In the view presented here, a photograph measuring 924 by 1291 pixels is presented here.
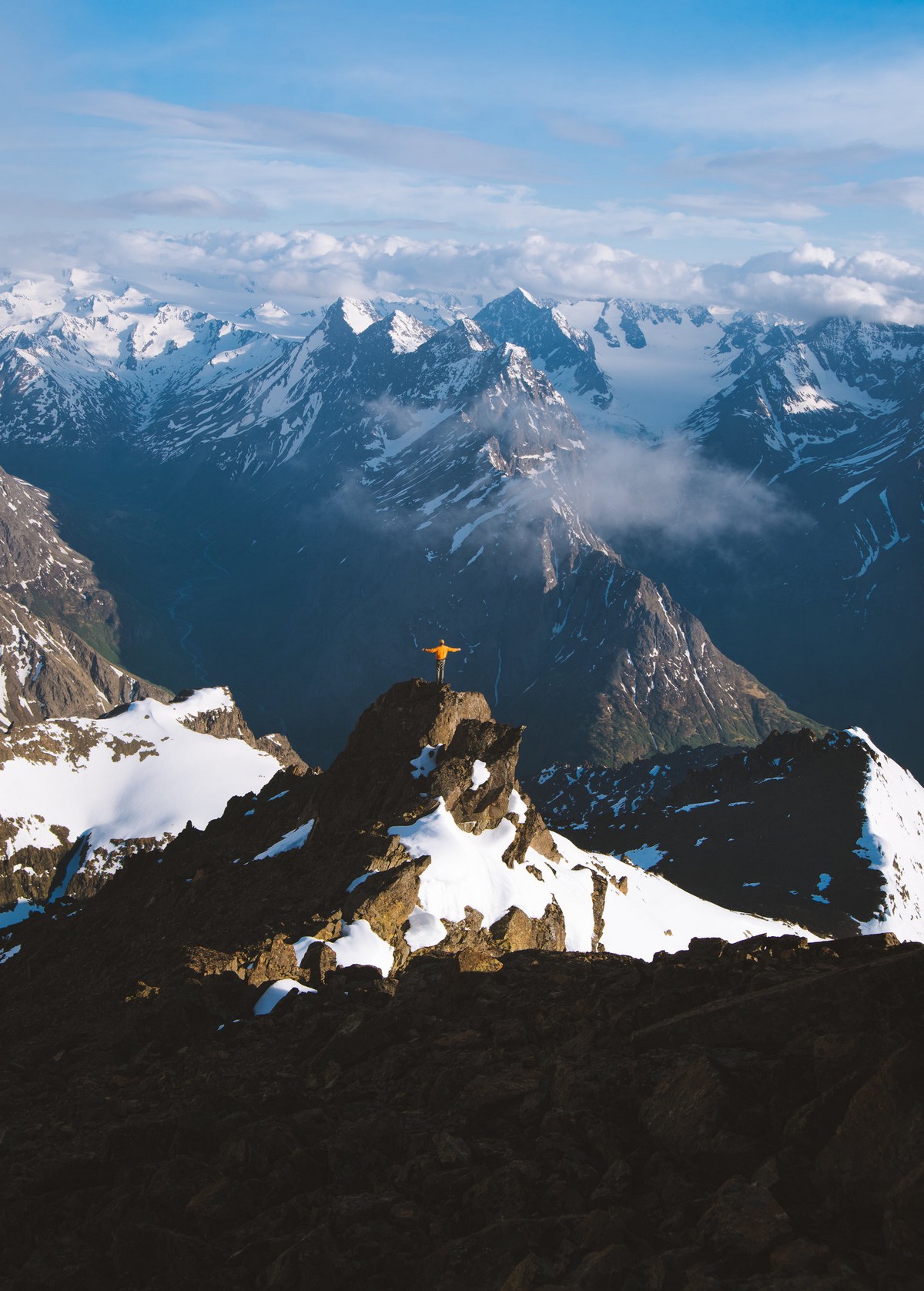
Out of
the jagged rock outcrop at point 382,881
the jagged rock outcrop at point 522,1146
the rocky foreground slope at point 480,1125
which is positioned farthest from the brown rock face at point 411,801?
the jagged rock outcrop at point 522,1146

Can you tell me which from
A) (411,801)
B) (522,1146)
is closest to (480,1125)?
(522,1146)

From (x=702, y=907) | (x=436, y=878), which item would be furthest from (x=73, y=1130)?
(x=702, y=907)

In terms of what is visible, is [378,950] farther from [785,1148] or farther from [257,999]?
[785,1148]

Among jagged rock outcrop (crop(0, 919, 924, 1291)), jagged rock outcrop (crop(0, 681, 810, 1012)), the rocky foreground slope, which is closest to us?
jagged rock outcrop (crop(0, 919, 924, 1291))

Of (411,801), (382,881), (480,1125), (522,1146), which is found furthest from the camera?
(411,801)

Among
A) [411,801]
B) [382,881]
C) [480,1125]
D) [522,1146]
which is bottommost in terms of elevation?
[411,801]

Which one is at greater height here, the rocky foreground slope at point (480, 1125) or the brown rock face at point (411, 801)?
the rocky foreground slope at point (480, 1125)

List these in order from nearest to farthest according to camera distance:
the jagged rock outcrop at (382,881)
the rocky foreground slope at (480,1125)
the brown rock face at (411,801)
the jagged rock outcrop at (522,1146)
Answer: the jagged rock outcrop at (522,1146)
the rocky foreground slope at (480,1125)
the jagged rock outcrop at (382,881)
the brown rock face at (411,801)

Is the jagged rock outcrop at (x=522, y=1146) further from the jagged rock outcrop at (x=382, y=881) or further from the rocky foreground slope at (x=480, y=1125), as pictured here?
the jagged rock outcrop at (x=382, y=881)

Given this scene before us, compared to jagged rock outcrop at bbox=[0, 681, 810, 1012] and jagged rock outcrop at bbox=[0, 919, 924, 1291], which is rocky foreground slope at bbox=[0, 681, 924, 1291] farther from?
jagged rock outcrop at bbox=[0, 681, 810, 1012]

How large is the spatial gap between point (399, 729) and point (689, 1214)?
62.9 m

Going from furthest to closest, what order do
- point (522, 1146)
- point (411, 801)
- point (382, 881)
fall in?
point (411, 801) < point (382, 881) < point (522, 1146)

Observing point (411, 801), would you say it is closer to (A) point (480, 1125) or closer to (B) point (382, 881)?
(B) point (382, 881)

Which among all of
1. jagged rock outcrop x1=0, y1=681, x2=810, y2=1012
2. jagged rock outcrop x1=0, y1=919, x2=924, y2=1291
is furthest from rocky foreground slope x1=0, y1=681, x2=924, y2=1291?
jagged rock outcrop x1=0, y1=681, x2=810, y2=1012
